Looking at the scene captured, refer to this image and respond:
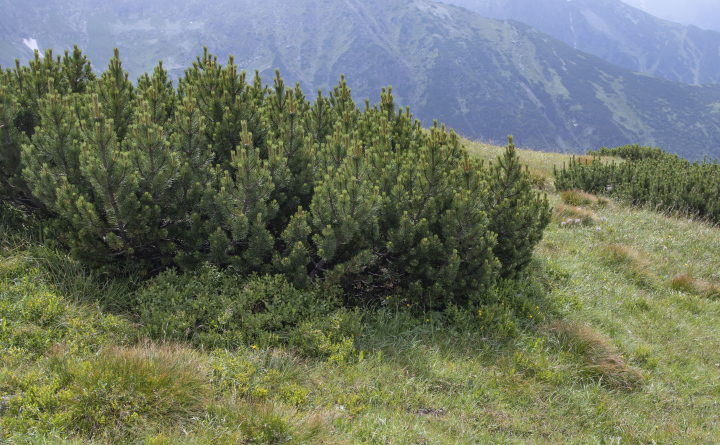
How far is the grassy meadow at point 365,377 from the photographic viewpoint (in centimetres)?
304

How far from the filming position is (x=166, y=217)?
4.75 m

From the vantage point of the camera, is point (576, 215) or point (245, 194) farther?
point (576, 215)

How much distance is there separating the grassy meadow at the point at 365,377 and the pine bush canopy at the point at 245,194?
557 mm

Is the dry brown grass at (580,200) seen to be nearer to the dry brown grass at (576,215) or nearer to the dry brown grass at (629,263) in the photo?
the dry brown grass at (576,215)

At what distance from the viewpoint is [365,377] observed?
3961 millimetres

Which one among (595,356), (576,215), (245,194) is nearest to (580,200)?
(576,215)

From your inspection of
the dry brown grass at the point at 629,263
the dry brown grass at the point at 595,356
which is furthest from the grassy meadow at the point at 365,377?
the dry brown grass at the point at 629,263

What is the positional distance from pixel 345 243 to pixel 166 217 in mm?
2114

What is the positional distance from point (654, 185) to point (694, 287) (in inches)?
241

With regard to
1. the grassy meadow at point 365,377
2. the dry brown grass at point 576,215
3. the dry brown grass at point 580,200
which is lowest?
the grassy meadow at point 365,377

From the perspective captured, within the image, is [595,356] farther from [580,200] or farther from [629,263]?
[580,200]

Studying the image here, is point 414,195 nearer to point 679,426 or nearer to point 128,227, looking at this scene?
point 128,227

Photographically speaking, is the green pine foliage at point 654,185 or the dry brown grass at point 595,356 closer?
the dry brown grass at point 595,356

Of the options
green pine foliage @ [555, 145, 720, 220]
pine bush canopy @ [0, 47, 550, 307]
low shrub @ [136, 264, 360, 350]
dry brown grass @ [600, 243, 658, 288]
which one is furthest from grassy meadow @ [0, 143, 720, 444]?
green pine foliage @ [555, 145, 720, 220]
